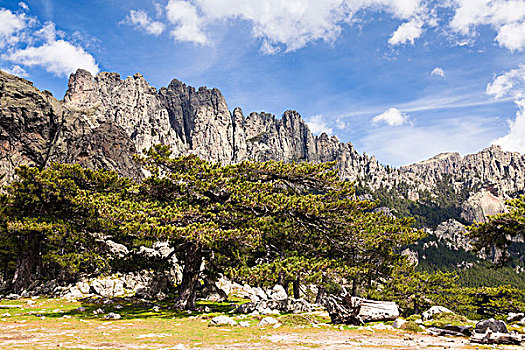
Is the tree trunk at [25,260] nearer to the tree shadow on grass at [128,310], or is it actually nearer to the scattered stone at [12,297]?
the scattered stone at [12,297]

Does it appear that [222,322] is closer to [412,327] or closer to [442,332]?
[412,327]

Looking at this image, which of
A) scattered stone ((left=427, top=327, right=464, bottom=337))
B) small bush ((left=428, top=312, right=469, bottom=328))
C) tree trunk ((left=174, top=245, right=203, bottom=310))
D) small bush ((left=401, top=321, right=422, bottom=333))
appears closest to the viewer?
scattered stone ((left=427, top=327, right=464, bottom=337))

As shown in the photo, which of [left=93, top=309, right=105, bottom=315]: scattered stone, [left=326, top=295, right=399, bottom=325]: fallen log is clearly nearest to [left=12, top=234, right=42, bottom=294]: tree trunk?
[left=93, top=309, right=105, bottom=315]: scattered stone

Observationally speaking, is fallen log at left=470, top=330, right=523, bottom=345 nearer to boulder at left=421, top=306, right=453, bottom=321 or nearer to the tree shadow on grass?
boulder at left=421, top=306, right=453, bottom=321

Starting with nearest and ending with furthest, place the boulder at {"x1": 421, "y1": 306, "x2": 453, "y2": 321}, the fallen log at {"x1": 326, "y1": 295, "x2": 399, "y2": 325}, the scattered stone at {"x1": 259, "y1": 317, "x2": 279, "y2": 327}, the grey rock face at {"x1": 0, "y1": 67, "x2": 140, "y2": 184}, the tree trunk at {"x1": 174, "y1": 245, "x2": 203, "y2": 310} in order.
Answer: the scattered stone at {"x1": 259, "y1": 317, "x2": 279, "y2": 327} < the fallen log at {"x1": 326, "y1": 295, "x2": 399, "y2": 325} < the boulder at {"x1": 421, "y1": 306, "x2": 453, "y2": 321} < the tree trunk at {"x1": 174, "y1": 245, "x2": 203, "y2": 310} < the grey rock face at {"x1": 0, "y1": 67, "x2": 140, "y2": 184}

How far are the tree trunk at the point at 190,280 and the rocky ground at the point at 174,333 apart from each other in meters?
1.53

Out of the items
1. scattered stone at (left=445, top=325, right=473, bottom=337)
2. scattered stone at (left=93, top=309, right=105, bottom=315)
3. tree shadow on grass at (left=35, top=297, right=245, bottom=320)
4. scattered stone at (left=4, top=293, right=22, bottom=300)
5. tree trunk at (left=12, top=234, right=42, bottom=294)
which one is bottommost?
tree shadow on grass at (left=35, top=297, right=245, bottom=320)

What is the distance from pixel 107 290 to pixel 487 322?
92.0 ft

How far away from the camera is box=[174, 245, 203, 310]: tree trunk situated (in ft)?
74.7

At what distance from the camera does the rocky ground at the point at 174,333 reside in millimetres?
10211

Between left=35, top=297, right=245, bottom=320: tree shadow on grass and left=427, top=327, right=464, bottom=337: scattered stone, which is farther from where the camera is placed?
left=35, top=297, right=245, bottom=320: tree shadow on grass

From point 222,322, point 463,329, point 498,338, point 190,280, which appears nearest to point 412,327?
point 463,329

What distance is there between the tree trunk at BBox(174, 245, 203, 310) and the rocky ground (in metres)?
1.53

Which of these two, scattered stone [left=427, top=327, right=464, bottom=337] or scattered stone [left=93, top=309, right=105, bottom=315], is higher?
scattered stone [left=427, top=327, right=464, bottom=337]
